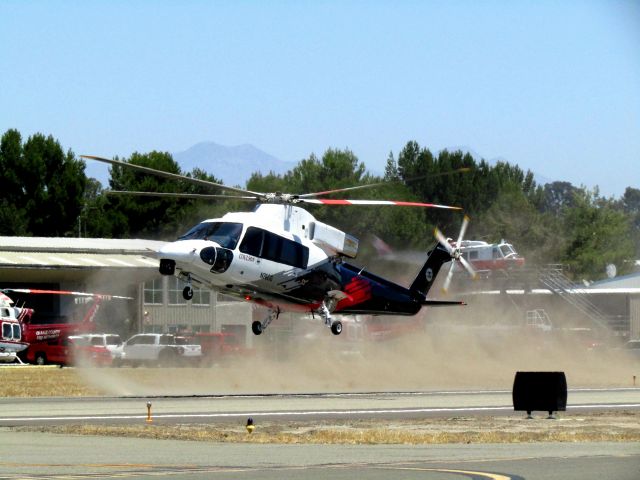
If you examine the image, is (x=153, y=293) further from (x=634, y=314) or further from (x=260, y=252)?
(x=260, y=252)

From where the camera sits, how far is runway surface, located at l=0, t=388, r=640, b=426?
27875 millimetres

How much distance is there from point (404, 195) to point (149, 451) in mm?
81292

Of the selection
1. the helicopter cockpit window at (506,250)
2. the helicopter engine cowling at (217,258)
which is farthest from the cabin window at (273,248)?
the helicopter cockpit window at (506,250)

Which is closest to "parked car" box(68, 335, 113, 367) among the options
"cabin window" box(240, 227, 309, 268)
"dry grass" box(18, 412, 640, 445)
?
"cabin window" box(240, 227, 309, 268)

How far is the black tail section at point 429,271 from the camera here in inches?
1678

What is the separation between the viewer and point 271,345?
5000cm

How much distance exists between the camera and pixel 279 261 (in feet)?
119

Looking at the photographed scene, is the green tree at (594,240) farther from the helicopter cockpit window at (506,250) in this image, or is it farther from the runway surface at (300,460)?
the runway surface at (300,460)

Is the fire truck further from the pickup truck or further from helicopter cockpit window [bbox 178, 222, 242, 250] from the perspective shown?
helicopter cockpit window [bbox 178, 222, 242, 250]

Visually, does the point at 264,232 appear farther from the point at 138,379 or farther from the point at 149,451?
the point at 149,451

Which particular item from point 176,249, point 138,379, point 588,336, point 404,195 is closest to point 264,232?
point 176,249

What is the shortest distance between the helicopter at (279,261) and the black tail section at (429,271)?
924 mm

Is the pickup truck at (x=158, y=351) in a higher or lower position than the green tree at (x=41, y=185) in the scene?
lower

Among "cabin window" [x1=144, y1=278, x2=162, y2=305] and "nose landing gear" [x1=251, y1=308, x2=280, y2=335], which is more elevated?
"cabin window" [x1=144, y1=278, x2=162, y2=305]
